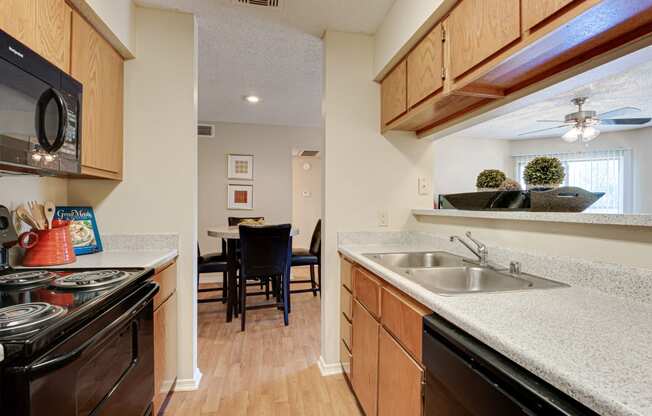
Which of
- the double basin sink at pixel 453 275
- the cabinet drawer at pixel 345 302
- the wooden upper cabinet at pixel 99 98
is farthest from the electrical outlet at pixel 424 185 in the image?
the wooden upper cabinet at pixel 99 98

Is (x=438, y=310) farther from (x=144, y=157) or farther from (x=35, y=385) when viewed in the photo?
(x=144, y=157)

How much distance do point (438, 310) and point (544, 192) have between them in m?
0.83

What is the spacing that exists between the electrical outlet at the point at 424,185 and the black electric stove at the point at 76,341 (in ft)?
5.85

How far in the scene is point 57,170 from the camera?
1.25m

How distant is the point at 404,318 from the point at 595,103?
4138 millimetres

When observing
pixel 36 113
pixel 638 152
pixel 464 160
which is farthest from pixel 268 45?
pixel 638 152

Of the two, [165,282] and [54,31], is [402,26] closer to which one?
[54,31]

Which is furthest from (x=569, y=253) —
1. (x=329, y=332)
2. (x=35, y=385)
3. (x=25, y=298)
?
(x=25, y=298)

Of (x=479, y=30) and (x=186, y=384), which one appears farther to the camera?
(x=186, y=384)

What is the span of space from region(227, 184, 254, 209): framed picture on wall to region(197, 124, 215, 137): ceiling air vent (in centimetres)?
81

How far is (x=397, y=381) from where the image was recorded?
1172mm

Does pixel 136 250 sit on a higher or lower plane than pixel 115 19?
lower

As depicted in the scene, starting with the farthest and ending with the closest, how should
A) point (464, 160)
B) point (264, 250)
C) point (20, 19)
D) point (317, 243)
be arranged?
point (464, 160), point (317, 243), point (264, 250), point (20, 19)

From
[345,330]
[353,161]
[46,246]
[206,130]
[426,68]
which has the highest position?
[206,130]
